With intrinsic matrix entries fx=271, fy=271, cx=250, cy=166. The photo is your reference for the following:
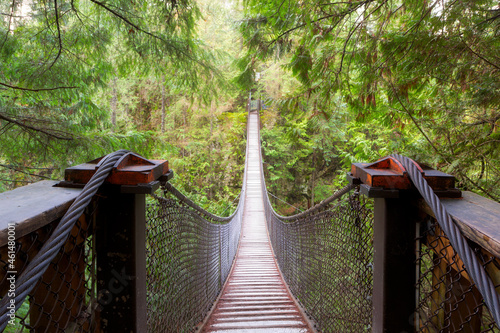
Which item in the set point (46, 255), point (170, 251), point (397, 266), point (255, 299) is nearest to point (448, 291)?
point (397, 266)

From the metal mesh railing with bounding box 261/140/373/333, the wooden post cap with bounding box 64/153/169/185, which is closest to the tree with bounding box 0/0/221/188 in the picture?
the wooden post cap with bounding box 64/153/169/185

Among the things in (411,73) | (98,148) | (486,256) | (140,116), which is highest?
(140,116)

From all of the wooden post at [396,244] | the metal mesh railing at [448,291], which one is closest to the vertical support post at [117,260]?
the wooden post at [396,244]

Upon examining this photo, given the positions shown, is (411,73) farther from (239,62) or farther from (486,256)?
(486,256)

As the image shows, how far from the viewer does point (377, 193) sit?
0.75 m

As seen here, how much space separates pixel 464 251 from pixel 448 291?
0.68 ft

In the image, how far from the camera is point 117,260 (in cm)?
79

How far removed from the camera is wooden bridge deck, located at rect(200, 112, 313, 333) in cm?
193

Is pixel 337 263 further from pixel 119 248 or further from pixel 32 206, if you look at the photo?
pixel 32 206

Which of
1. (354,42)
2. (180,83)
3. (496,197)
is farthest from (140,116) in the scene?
(496,197)

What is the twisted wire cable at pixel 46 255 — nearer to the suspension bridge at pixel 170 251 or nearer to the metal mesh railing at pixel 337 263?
the suspension bridge at pixel 170 251

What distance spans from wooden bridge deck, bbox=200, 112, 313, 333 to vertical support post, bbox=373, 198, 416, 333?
1221 millimetres

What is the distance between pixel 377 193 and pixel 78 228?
79cm

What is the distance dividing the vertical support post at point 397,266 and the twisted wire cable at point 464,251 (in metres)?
0.15
